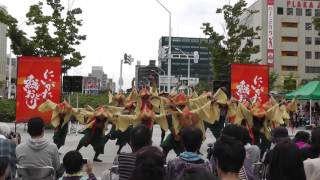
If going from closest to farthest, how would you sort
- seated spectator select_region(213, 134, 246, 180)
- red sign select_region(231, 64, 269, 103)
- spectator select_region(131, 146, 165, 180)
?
spectator select_region(131, 146, 165, 180) < seated spectator select_region(213, 134, 246, 180) < red sign select_region(231, 64, 269, 103)

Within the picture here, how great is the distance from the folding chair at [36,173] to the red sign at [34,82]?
874cm

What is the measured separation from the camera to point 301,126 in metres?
30.9

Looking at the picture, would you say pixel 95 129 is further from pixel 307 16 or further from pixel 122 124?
pixel 307 16

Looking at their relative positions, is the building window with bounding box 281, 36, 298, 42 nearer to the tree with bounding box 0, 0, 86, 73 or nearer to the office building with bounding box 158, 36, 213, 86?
the office building with bounding box 158, 36, 213, 86

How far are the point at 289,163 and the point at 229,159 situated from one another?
2.01 m

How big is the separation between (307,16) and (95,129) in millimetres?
62671

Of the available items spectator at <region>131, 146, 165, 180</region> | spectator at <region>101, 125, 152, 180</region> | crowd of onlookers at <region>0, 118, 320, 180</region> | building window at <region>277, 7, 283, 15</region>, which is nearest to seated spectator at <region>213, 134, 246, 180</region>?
crowd of onlookers at <region>0, 118, 320, 180</region>

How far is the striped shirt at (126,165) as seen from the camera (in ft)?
16.5

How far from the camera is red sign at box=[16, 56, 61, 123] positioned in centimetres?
1462

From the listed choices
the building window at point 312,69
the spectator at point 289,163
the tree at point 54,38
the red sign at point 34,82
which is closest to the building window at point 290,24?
the building window at point 312,69

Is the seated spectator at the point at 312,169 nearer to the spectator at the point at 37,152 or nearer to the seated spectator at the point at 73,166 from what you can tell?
the seated spectator at the point at 73,166

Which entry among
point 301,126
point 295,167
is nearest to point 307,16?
point 301,126

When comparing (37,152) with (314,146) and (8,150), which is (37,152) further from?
(314,146)

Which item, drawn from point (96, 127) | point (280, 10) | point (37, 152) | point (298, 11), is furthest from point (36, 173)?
point (298, 11)
